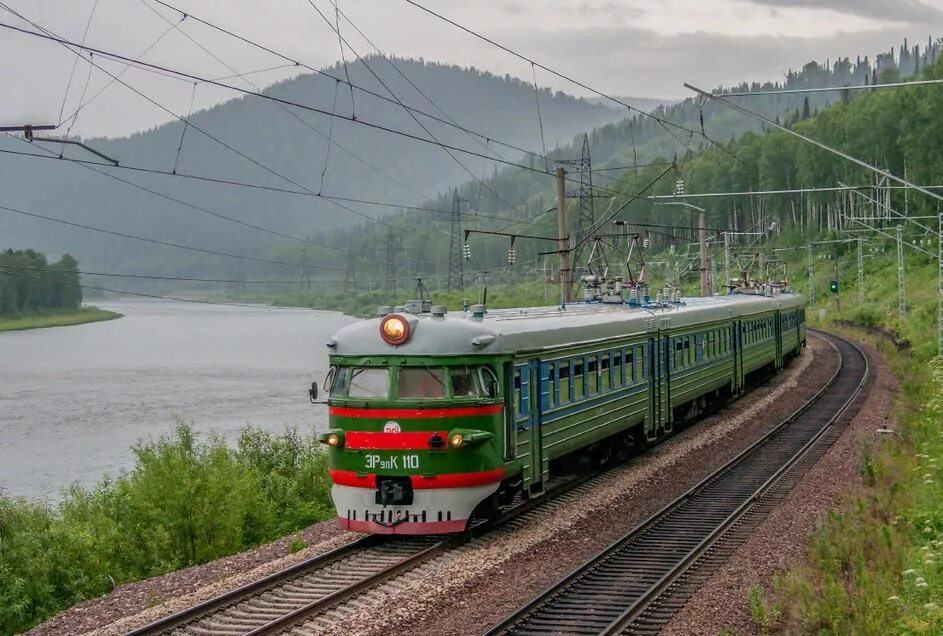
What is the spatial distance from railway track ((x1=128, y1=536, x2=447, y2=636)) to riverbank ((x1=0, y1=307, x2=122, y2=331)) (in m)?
78.2

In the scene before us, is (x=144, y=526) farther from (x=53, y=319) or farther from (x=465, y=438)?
(x=53, y=319)

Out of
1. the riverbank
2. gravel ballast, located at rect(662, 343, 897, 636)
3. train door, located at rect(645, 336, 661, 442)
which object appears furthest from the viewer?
the riverbank

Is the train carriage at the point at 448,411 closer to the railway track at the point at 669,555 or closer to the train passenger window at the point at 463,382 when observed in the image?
the train passenger window at the point at 463,382

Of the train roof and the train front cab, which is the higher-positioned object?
the train roof

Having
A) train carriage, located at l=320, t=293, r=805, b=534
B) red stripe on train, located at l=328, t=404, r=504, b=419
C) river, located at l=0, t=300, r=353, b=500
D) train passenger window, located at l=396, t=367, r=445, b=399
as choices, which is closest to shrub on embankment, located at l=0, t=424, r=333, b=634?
train carriage, located at l=320, t=293, r=805, b=534

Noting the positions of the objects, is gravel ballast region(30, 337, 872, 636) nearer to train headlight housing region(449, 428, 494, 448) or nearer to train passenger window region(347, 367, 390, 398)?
train headlight housing region(449, 428, 494, 448)

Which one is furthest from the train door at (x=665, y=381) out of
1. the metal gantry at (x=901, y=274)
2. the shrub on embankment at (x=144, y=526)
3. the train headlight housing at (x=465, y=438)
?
the metal gantry at (x=901, y=274)

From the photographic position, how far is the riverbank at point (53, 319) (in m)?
86.4

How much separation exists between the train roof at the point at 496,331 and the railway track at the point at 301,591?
8.47 feet

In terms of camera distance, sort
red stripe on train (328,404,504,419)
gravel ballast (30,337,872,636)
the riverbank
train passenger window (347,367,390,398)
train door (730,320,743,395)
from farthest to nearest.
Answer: the riverbank → train door (730,320,743,395) → train passenger window (347,367,390,398) → red stripe on train (328,404,504,419) → gravel ballast (30,337,872,636)

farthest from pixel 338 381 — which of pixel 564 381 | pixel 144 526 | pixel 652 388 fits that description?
pixel 652 388

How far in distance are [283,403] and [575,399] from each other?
33.8 meters

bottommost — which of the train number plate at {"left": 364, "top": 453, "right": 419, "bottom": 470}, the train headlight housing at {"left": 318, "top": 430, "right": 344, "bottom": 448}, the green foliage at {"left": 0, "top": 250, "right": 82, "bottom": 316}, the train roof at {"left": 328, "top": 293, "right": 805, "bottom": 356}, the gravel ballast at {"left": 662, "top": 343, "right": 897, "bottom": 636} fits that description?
the gravel ballast at {"left": 662, "top": 343, "right": 897, "bottom": 636}

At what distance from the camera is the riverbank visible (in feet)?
284
